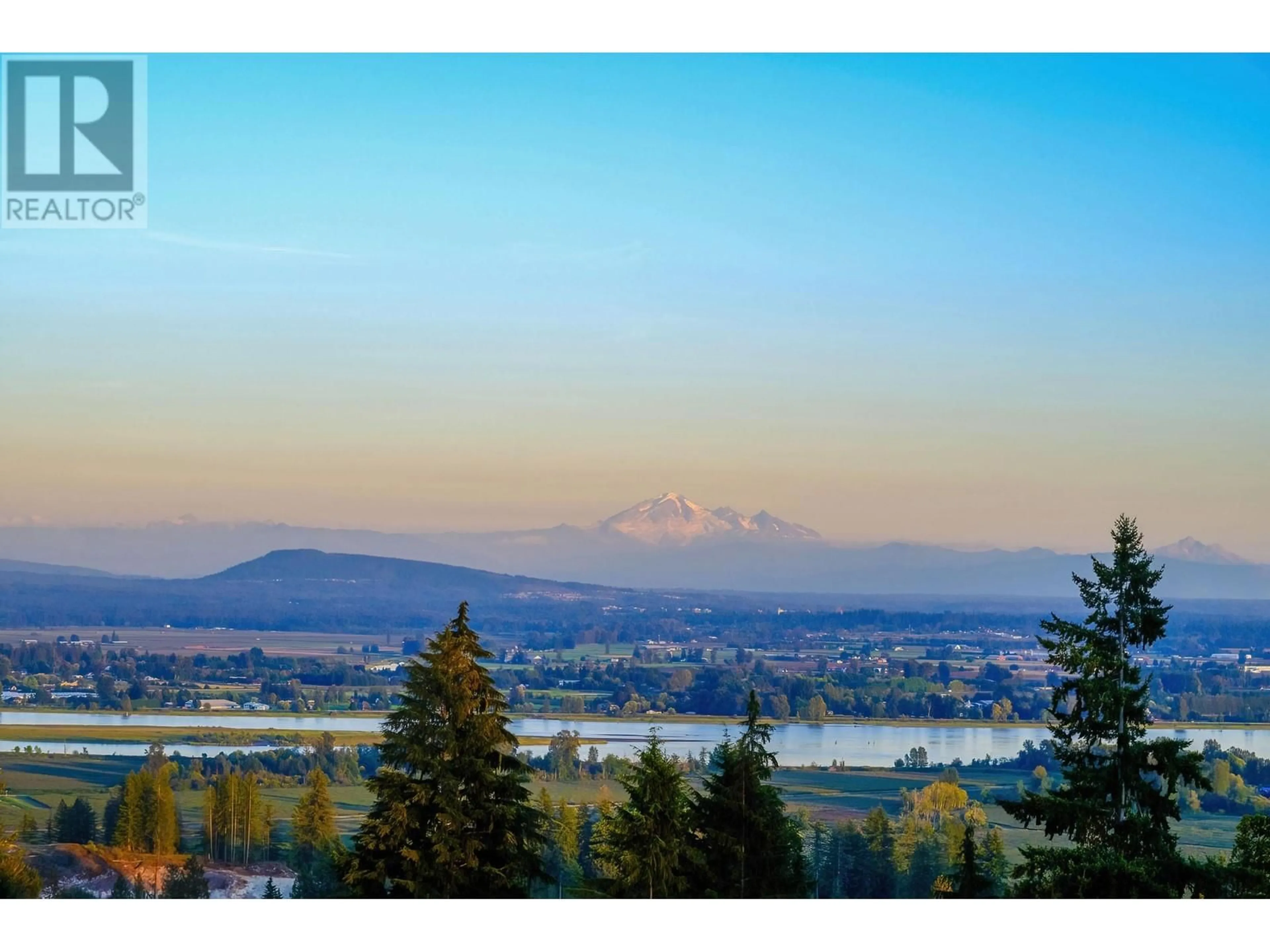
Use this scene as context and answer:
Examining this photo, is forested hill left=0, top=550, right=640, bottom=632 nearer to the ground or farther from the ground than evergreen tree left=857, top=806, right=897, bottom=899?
farther from the ground

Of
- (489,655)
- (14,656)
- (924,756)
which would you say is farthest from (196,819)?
(14,656)

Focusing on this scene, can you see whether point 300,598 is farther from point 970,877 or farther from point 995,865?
point 970,877

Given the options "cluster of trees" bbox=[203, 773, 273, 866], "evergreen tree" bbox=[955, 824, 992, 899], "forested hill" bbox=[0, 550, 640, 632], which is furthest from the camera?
"forested hill" bbox=[0, 550, 640, 632]

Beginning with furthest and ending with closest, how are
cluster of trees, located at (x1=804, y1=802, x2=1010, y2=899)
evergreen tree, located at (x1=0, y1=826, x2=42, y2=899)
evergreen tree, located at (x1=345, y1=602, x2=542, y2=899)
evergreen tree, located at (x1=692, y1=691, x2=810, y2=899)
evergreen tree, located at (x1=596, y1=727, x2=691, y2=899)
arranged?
cluster of trees, located at (x1=804, y1=802, x2=1010, y2=899)
evergreen tree, located at (x1=0, y1=826, x2=42, y2=899)
evergreen tree, located at (x1=692, y1=691, x2=810, y2=899)
evergreen tree, located at (x1=596, y1=727, x2=691, y2=899)
evergreen tree, located at (x1=345, y1=602, x2=542, y2=899)

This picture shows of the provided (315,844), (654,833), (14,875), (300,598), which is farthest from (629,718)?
(654,833)

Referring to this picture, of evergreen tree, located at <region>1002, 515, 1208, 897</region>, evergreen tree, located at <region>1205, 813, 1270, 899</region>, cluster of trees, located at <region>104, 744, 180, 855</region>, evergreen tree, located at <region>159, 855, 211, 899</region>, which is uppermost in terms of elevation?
evergreen tree, located at <region>1002, 515, 1208, 897</region>

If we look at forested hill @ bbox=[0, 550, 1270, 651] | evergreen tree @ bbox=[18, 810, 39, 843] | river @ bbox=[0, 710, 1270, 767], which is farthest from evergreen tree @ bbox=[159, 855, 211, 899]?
forested hill @ bbox=[0, 550, 1270, 651]

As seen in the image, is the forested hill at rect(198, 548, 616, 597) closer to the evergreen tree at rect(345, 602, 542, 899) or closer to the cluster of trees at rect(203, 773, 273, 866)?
the cluster of trees at rect(203, 773, 273, 866)
